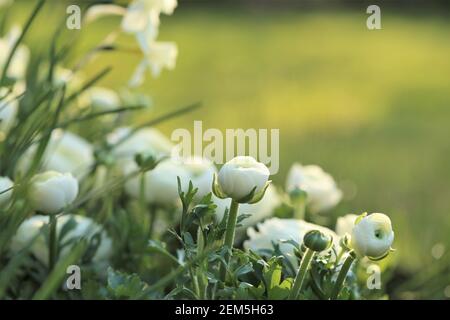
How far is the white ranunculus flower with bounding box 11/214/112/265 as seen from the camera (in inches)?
27.8

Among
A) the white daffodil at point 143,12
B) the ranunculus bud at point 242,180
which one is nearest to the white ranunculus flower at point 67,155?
the white daffodil at point 143,12

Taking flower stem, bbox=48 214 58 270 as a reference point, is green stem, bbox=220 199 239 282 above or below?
above

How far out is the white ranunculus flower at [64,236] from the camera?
0.71 metres

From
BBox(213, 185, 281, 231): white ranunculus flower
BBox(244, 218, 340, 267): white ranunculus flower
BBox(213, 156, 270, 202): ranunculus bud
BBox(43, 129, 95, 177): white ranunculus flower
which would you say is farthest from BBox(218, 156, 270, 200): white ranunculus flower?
BBox(43, 129, 95, 177): white ranunculus flower

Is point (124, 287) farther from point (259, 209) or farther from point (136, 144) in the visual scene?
point (136, 144)

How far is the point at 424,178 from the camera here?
6.02 feet

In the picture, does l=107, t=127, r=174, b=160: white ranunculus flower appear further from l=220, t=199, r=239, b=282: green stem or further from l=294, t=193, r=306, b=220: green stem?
l=220, t=199, r=239, b=282: green stem

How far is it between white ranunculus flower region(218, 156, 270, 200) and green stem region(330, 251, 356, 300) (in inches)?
2.8

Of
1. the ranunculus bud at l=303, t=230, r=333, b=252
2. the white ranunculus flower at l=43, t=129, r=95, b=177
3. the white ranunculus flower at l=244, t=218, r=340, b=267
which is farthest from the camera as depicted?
the white ranunculus flower at l=43, t=129, r=95, b=177

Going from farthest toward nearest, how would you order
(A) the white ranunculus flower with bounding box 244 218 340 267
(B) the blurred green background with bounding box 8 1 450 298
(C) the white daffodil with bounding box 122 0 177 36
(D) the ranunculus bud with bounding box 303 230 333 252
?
(B) the blurred green background with bounding box 8 1 450 298, (C) the white daffodil with bounding box 122 0 177 36, (A) the white ranunculus flower with bounding box 244 218 340 267, (D) the ranunculus bud with bounding box 303 230 333 252

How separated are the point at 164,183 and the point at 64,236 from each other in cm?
15

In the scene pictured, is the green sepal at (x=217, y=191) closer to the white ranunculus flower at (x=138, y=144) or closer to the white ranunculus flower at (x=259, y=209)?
the white ranunculus flower at (x=259, y=209)

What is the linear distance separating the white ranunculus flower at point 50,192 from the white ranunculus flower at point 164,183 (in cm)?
22
